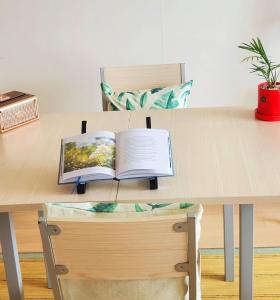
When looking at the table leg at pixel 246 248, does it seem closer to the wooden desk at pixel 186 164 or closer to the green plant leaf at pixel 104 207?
the wooden desk at pixel 186 164

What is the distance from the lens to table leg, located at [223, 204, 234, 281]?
2.18 m

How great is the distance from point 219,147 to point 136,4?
141cm

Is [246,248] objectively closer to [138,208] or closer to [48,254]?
[138,208]

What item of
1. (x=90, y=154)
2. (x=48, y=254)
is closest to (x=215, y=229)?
(x=90, y=154)

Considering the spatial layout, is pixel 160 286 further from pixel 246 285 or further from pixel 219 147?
pixel 219 147

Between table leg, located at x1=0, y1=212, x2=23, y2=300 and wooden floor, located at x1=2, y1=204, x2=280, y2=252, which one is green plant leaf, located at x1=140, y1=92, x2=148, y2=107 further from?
table leg, located at x1=0, y1=212, x2=23, y2=300

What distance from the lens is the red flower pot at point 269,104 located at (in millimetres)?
2020

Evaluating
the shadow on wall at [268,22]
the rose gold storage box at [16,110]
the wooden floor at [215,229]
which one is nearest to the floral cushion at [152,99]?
the rose gold storage box at [16,110]

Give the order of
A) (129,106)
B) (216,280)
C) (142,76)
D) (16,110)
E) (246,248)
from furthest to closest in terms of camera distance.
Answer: (142,76) < (129,106) < (216,280) < (16,110) < (246,248)

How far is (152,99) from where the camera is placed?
2389 millimetres

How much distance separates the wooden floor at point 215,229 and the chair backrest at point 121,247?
4.11 feet

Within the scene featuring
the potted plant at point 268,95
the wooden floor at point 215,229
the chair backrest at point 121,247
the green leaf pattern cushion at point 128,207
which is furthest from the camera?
the wooden floor at point 215,229

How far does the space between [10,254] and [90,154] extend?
0.41 metres

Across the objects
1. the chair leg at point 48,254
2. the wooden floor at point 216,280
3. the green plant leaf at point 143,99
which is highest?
the green plant leaf at point 143,99
